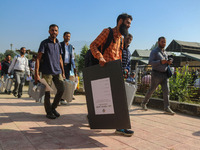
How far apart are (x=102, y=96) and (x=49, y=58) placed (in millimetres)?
1819

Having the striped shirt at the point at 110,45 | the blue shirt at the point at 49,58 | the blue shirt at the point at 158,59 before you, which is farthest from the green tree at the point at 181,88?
the blue shirt at the point at 49,58

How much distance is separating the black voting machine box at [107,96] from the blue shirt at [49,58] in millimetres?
1347

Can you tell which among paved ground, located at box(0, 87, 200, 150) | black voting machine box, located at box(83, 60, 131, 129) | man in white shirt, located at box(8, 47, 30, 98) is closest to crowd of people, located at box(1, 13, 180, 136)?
black voting machine box, located at box(83, 60, 131, 129)

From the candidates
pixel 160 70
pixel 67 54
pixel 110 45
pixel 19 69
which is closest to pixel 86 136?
pixel 110 45

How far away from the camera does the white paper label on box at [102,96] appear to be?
2.71m

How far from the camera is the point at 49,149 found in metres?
2.36

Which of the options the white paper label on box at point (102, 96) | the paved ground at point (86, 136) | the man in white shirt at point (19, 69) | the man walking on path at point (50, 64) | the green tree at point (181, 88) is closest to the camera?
the paved ground at point (86, 136)

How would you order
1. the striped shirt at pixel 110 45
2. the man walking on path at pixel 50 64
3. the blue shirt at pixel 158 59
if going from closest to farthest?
1. the striped shirt at pixel 110 45
2. the man walking on path at pixel 50 64
3. the blue shirt at pixel 158 59

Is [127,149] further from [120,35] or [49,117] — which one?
[49,117]

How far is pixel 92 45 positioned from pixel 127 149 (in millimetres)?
1631

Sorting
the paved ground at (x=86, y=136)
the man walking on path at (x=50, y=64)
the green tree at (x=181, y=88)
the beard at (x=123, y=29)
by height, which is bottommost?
the paved ground at (x=86, y=136)

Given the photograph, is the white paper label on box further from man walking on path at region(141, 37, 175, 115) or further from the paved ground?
man walking on path at region(141, 37, 175, 115)

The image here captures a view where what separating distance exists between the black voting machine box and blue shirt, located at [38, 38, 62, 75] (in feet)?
4.42

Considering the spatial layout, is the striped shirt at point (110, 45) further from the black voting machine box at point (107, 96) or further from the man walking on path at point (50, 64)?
the man walking on path at point (50, 64)
